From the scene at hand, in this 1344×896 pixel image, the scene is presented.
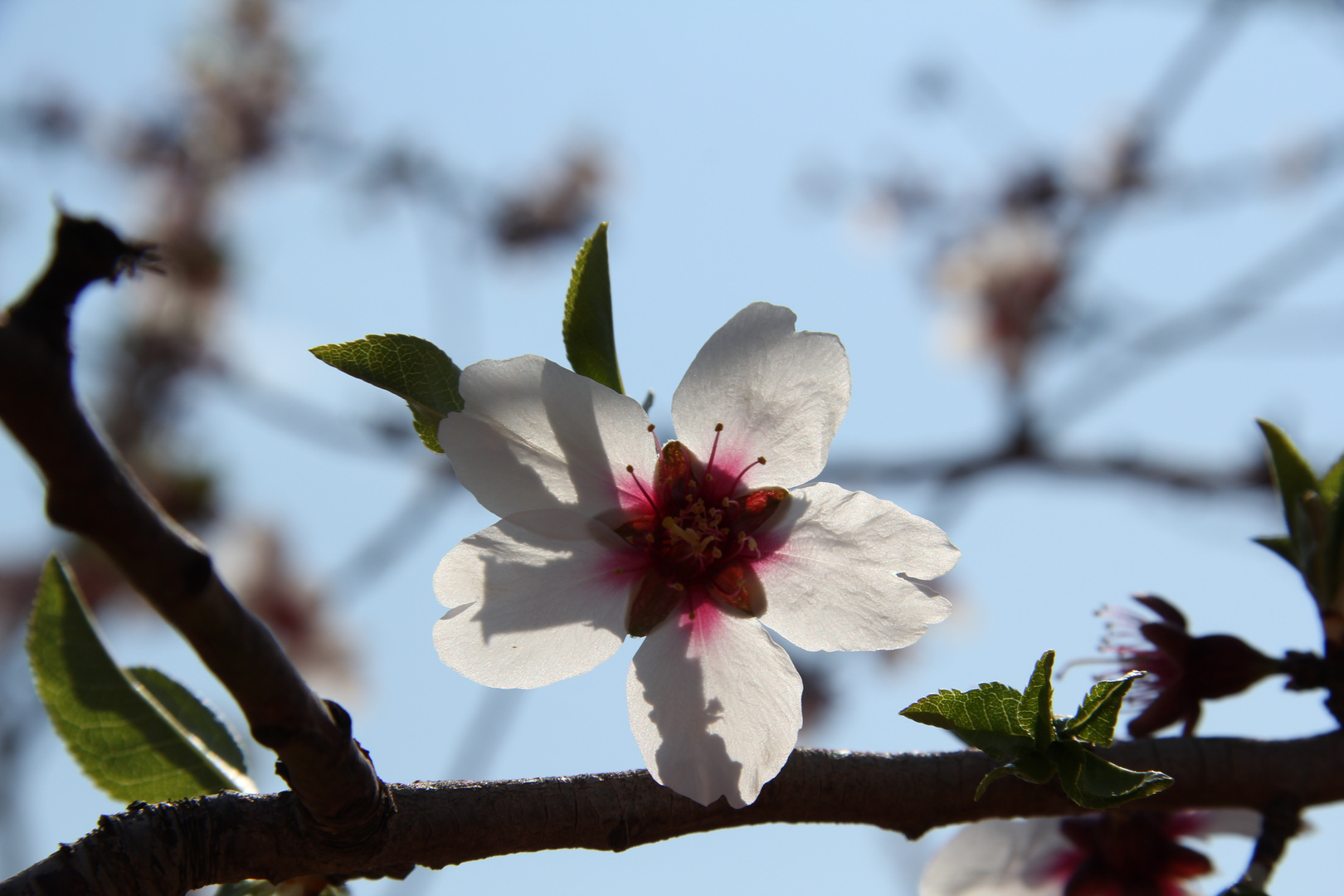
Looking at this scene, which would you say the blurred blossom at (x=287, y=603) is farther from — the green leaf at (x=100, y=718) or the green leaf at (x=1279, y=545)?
the green leaf at (x=1279, y=545)

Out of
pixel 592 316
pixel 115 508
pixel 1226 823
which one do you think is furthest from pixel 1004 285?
pixel 115 508

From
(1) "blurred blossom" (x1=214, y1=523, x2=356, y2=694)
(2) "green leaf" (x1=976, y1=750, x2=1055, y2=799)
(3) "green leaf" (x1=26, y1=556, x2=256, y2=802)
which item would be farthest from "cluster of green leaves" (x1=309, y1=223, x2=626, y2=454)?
(1) "blurred blossom" (x1=214, y1=523, x2=356, y2=694)

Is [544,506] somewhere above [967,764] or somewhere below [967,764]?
above

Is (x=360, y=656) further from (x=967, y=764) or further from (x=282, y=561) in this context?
(x=967, y=764)

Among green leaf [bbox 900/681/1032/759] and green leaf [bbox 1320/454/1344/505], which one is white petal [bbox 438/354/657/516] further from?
green leaf [bbox 1320/454/1344/505]

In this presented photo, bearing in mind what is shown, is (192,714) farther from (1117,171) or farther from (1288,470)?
(1117,171)

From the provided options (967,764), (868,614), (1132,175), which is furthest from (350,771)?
(1132,175)

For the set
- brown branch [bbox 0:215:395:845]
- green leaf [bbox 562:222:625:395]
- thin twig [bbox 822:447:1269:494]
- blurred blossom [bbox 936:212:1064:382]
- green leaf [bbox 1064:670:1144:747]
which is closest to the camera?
brown branch [bbox 0:215:395:845]
